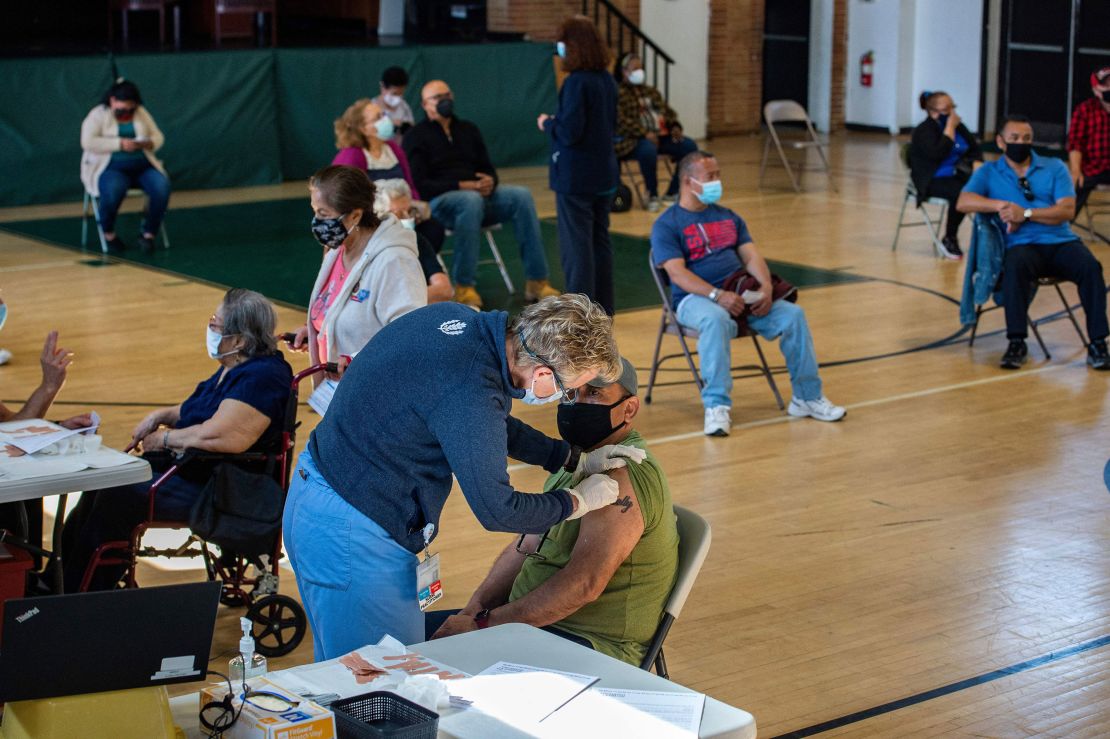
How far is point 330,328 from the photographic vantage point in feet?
16.5

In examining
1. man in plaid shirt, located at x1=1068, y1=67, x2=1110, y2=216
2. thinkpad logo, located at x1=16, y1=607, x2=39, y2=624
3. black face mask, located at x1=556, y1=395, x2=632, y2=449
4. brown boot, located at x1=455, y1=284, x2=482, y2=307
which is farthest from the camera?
man in plaid shirt, located at x1=1068, y1=67, x2=1110, y2=216

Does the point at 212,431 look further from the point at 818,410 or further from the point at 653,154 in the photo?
the point at 653,154

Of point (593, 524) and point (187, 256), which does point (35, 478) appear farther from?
point (187, 256)

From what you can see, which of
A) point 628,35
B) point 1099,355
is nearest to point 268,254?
point 1099,355

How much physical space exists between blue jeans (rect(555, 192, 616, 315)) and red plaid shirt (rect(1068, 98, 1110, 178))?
15.6ft

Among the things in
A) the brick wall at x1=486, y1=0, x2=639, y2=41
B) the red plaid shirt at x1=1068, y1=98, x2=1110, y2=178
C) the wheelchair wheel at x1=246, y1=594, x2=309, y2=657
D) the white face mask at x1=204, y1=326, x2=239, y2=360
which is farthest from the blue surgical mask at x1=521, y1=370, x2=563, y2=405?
the brick wall at x1=486, y1=0, x2=639, y2=41

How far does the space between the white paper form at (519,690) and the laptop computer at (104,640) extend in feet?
1.67

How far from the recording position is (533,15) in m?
17.1

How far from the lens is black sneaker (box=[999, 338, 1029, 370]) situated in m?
7.94

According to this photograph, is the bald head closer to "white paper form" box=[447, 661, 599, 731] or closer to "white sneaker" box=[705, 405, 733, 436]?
"white sneaker" box=[705, 405, 733, 436]

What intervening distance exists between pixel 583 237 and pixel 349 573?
543 centimetres

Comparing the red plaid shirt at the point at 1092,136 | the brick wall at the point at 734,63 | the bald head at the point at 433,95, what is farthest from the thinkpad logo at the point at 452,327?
the brick wall at the point at 734,63

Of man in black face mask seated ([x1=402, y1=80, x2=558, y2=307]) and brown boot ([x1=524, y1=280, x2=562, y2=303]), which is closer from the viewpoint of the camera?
man in black face mask seated ([x1=402, y1=80, x2=558, y2=307])

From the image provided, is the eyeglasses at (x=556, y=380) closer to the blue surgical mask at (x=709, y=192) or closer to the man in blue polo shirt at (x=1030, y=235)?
the blue surgical mask at (x=709, y=192)
